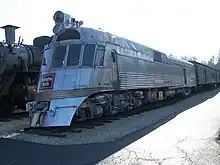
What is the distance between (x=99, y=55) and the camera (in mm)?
11125

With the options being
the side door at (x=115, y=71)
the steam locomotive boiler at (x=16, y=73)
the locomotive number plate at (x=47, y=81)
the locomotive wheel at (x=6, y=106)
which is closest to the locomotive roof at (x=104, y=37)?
the side door at (x=115, y=71)

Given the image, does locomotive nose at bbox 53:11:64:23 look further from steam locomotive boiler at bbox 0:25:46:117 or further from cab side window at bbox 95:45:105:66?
steam locomotive boiler at bbox 0:25:46:117

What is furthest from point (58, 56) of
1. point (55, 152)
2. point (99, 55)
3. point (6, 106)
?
point (6, 106)

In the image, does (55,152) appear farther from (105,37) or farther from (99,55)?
(105,37)

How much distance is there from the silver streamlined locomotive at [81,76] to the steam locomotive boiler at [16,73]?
2.78m

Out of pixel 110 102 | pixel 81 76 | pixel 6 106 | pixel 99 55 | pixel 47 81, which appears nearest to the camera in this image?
pixel 81 76

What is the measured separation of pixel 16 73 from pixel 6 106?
1.69m

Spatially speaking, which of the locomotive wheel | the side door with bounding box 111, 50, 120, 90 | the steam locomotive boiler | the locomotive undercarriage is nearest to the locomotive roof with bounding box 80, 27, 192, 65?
the side door with bounding box 111, 50, 120, 90

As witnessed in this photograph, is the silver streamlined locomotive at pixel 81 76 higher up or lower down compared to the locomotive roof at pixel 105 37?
lower down

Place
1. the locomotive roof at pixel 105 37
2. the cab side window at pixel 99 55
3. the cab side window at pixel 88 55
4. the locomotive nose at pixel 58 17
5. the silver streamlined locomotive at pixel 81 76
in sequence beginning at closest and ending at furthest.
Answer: the silver streamlined locomotive at pixel 81 76 < the cab side window at pixel 88 55 < the cab side window at pixel 99 55 < the locomotive roof at pixel 105 37 < the locomotive nose at pixel 58 17

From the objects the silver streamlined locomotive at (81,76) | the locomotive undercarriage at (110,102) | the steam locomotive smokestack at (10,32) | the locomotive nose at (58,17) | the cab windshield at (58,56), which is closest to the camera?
the silver streamlined locomotive at (81,76)

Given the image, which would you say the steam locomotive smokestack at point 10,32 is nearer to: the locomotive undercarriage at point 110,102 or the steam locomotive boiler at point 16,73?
the steam locomotive boiler at point 16,73

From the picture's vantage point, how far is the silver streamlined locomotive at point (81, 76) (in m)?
9.97

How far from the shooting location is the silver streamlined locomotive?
32.7 ft
